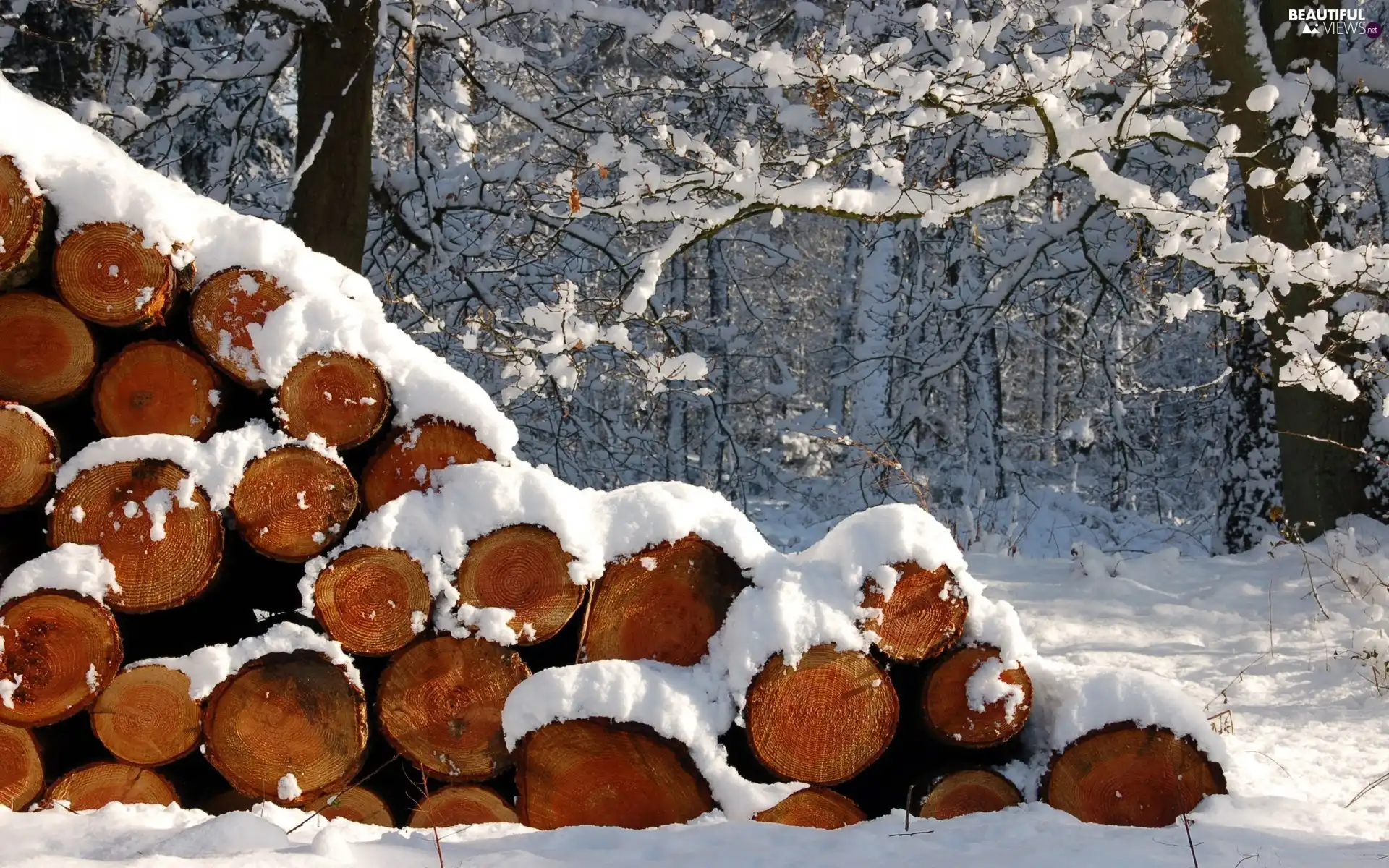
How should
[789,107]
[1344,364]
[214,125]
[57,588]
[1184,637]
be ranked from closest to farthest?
[57,588], [1184,637], [789,107], [1344,364], [214,125]

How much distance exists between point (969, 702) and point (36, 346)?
2.54 meters

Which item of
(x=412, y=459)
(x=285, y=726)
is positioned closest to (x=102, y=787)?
(x=285, y=726)

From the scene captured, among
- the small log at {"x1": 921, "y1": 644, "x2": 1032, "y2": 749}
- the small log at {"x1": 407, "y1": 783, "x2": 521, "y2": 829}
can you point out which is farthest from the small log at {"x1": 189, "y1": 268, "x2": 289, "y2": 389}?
the small log at {"x1": 921, "y1": 644, "x2": 1032, "y2": 749}

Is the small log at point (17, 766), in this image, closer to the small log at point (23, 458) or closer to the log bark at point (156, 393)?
the small log at point (23, 458)

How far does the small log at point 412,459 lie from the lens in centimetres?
299

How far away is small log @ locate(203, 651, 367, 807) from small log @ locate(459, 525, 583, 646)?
41 centimetres

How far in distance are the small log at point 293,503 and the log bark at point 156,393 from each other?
23 centimetres

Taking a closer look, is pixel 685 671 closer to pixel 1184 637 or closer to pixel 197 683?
pixel 197 683

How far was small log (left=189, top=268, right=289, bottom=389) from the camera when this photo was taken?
288 centimetres

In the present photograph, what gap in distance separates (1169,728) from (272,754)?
227 centimetres

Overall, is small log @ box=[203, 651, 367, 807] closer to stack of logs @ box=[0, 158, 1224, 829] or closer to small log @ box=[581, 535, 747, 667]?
stack of logs @ box=[0, 158, 1224, 829]

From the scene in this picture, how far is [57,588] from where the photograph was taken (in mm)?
2711

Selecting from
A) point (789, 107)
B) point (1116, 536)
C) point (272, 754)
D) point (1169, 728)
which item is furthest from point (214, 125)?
point (1116, 536)

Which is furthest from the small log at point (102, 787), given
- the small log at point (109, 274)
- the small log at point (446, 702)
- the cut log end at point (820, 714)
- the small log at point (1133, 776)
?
the small log at point (1133, 776)
